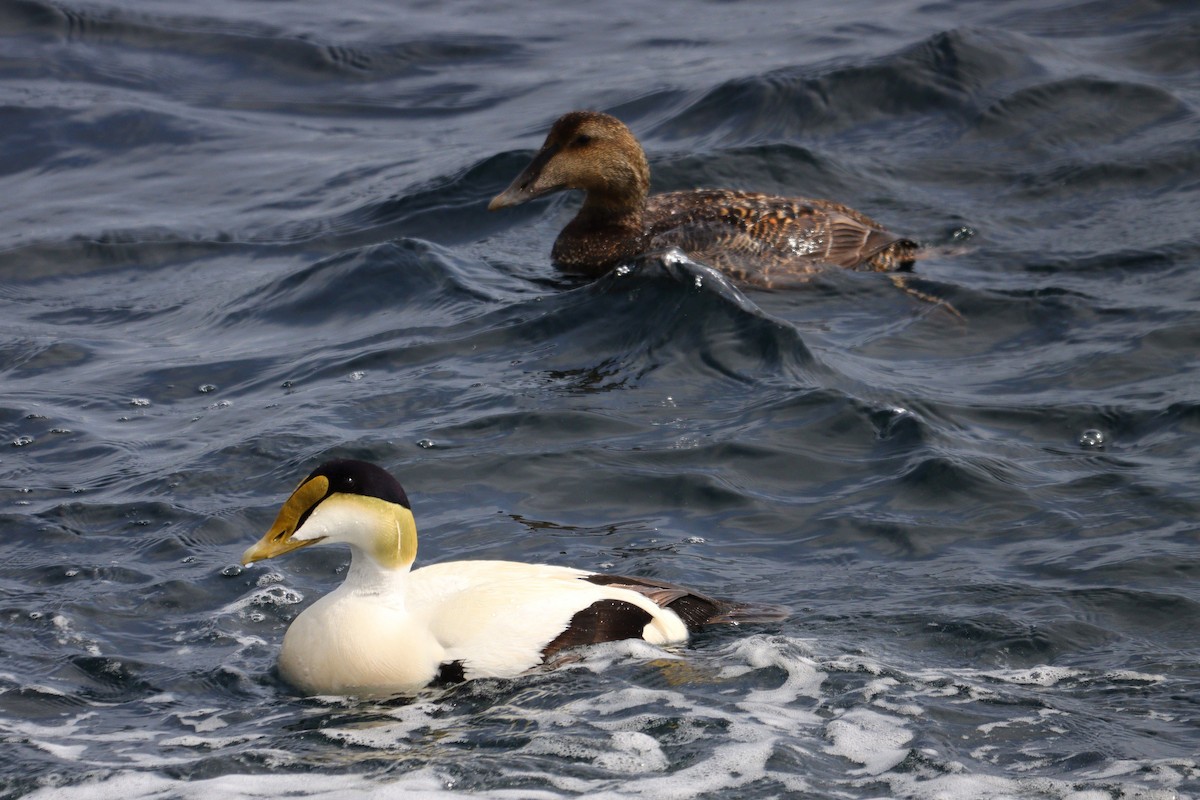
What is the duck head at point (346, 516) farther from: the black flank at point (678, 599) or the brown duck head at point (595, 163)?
the brown duck head at point (595, 163)

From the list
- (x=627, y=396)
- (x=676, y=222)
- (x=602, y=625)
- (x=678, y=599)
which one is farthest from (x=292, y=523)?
(x=676, y=222)

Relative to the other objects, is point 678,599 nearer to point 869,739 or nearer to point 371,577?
point 869,739

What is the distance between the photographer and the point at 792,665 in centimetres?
511

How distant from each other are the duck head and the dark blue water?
1.66ft

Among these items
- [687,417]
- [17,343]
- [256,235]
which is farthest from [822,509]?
[256,235]

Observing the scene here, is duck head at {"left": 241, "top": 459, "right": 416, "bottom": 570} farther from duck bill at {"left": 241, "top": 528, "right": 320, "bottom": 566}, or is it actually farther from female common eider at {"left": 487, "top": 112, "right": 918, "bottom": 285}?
female common eider at {"left": 487, "top": 112, "right": 918, "bottom": 285}

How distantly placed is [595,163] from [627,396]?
7.58 feet

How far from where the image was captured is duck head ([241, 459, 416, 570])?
16.3ft

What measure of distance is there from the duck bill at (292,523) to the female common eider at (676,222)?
14.3ft

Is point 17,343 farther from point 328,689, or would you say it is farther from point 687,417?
point 328,689

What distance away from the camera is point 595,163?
9.51m

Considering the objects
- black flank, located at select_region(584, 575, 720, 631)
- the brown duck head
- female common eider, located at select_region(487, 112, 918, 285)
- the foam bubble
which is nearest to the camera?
the foam bubble

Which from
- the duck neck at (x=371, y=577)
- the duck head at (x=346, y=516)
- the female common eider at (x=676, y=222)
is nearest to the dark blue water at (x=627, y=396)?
the female common eider at (x=676, y=222)

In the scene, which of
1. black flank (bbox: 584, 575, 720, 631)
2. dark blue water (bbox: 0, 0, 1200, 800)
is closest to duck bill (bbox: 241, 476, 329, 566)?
dark blue water (bbox: 0, 0, 1200, 800)
